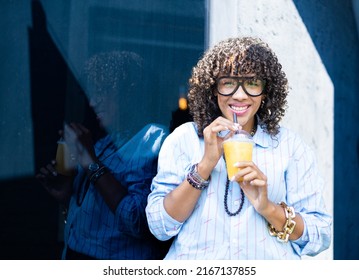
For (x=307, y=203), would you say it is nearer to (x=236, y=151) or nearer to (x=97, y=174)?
(x=236, y=151)

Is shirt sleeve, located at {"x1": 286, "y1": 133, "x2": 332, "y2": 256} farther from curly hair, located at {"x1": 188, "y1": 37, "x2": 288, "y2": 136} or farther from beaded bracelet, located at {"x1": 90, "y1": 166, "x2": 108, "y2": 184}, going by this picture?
beaded bracelet, located at {"x1": 90, "y1": 166, "x2": 108, "y2": 184}

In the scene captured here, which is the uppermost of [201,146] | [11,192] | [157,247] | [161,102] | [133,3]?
[133,3]

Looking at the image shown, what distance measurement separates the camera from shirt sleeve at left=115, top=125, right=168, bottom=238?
136 inches

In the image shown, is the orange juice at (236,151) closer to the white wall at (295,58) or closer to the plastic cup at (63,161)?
the plastic cup at (63,161)

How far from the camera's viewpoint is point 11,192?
11.0 feet

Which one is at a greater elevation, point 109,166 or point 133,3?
point 133,3

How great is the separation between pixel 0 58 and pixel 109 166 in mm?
813

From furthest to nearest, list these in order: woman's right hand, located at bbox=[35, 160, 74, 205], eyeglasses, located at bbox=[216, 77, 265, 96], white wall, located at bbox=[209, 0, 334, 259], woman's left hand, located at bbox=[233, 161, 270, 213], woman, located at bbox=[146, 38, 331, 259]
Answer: white wall, located at bbox=[209, 0, 334, 259]
woman's right hand, located at bbox=[35, 160, 74, 205]
eyeglasses, located at bbox=[216, 77, 265, 96]
woman, located at bbox=[146, 38, 331, 259]
woman's left hand, located at bbox=[233, 161, 270, 213]

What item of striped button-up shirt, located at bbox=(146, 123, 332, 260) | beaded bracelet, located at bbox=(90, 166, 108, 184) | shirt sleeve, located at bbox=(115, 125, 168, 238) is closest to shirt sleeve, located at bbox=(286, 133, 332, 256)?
striped button-up shirt, located at bbox=(146, 123, 332, 260)

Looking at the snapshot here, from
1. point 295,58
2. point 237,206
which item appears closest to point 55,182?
point 237,206

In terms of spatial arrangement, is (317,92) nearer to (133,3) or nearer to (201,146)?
(133,3)

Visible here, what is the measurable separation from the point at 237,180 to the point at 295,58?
1.87 meters
